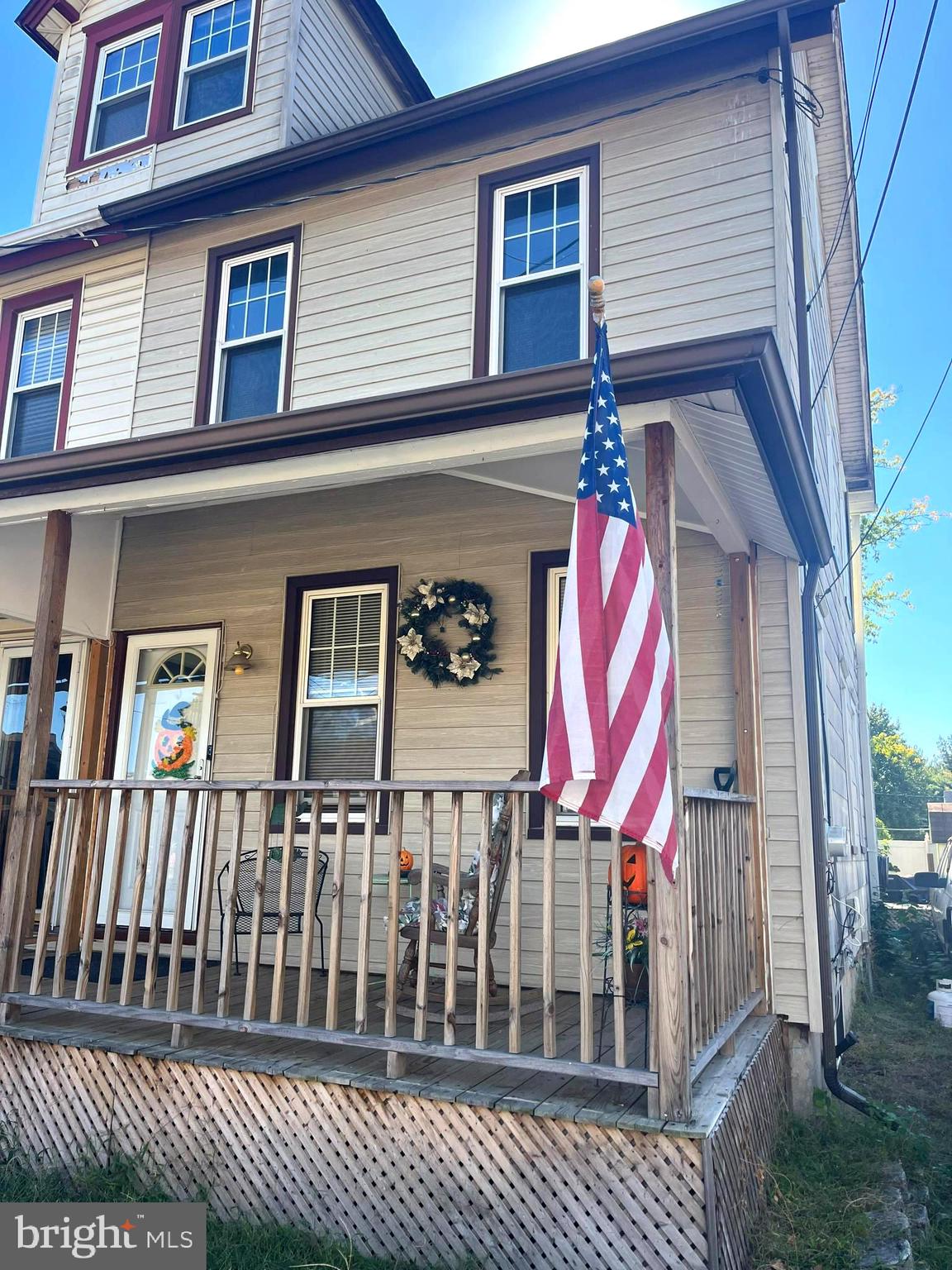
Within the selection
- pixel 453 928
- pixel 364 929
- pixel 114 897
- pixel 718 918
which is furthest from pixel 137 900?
pixel 718 918

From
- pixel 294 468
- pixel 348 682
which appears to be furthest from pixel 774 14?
pixel 348 682

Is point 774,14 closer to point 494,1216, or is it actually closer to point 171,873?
point 494,1216

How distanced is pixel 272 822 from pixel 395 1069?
2875 mm

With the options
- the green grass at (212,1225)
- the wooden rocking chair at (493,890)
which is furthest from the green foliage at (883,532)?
the green grass at (212,1225)

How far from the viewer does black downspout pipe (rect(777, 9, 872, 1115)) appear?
4.76 metres

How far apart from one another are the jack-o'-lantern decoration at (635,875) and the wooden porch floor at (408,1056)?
0.56 metres

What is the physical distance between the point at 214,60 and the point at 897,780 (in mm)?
39933

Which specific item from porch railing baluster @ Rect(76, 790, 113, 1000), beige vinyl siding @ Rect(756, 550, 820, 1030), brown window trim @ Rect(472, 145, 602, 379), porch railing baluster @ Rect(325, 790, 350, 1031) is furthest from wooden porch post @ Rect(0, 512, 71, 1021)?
beige vinyl siding @ Rect(756, 550, 820, 1030)

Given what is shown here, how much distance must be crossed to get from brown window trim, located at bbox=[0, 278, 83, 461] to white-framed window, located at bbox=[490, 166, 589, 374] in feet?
11.7

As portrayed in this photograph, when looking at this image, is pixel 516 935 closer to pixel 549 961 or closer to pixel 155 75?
pixel 549 961

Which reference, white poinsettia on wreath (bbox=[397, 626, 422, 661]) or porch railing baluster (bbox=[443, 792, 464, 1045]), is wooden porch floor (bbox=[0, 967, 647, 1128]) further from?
white poinsettia on wreath (bbox=[397, 626, 422, 661])

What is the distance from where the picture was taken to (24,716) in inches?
275

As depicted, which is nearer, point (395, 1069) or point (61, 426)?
point (395, 1069)

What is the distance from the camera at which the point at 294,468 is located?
14.4ft
